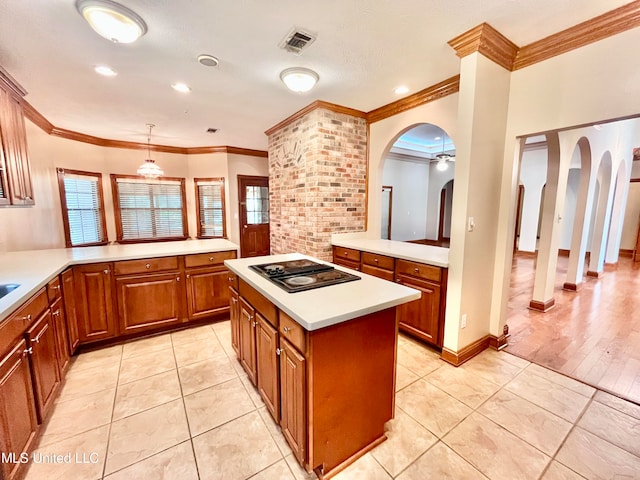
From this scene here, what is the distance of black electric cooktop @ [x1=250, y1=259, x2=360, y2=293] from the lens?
64.2 inches

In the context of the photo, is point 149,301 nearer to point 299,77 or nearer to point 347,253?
point 347,253

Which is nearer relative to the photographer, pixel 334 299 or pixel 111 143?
pixel 334 299

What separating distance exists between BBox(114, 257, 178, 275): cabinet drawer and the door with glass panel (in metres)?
3.32

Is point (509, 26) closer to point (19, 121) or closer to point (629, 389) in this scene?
point (629, 389)

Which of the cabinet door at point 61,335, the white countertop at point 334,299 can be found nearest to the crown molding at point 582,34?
the white countertop at point 334,299

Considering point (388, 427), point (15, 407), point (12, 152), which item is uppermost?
point (12, 152)

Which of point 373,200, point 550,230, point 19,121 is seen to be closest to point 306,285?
point 373,200

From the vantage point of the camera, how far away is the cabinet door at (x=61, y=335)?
2064 mm

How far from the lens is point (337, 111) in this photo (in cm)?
342

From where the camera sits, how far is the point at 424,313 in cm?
262

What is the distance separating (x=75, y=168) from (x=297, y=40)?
479 centimetres

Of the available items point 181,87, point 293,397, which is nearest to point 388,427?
point 293,397

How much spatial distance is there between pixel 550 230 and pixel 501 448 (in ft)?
9.93

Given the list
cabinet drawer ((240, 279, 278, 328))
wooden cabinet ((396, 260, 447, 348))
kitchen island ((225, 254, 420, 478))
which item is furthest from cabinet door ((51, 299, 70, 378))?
wooden cabinet ((396, 260, 447, 348))
